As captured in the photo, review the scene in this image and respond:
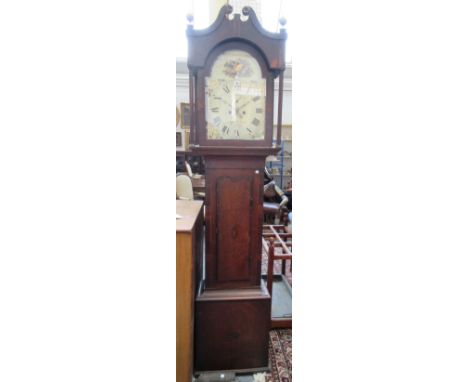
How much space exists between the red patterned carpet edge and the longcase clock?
0.07m

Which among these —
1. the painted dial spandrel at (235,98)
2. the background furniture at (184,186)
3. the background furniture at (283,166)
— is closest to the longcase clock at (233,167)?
the painted dial spandrel at (235,98)

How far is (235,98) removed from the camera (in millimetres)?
1402

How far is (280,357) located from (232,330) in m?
0.36

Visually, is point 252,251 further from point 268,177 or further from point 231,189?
point 268,177

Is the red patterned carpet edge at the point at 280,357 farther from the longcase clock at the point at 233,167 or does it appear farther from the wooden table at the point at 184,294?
the wooden table at the point at 184,294

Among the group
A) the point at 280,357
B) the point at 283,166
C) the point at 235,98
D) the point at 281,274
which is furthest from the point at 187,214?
the point at 283,166

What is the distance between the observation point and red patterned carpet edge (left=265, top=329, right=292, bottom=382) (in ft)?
5.11

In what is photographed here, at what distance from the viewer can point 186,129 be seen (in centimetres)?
527

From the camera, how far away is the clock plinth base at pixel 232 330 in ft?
5.02

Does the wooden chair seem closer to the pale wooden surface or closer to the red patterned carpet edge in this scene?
the red patterned carpet edge

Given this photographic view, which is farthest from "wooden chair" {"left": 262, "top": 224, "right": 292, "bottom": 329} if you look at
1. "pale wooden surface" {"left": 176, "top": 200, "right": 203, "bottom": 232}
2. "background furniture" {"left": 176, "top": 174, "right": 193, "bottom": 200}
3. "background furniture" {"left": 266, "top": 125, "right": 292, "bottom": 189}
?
"background furniture" {"left": 266, "top": 125, "right": 292, "bottom": 189}

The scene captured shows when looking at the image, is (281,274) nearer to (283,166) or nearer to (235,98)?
(235,98)
